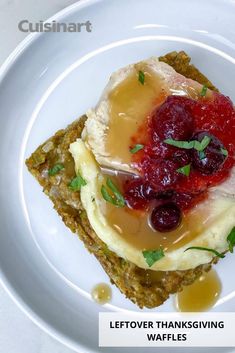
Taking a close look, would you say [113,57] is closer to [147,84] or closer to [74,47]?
[74,47]

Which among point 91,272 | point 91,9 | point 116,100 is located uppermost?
point 91,9

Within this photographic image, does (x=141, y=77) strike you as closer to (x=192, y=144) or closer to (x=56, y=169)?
(x=192, y=144)

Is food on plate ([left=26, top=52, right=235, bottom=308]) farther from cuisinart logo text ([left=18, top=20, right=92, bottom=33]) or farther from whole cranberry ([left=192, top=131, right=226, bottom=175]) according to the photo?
cuisinart logo text ([left=18, top=20, right=92, bottom=33])

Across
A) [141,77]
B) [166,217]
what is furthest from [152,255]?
A: [141,77]

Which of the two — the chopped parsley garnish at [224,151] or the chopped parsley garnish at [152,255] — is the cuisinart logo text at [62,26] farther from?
the chopped parsley garnish at [152,255]

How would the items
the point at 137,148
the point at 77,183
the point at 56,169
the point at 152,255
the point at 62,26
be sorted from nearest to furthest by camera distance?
the point at 137,148 → the point at 152,255 → the point at 77,183 → the point at 56,169 → the point at 62,26

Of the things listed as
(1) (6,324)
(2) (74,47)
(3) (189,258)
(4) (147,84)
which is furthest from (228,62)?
(1) (6,324)

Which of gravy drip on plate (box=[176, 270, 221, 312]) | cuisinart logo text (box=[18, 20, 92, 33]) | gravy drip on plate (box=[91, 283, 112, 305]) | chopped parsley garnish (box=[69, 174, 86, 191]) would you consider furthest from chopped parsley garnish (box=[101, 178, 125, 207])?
cuisinart logo text (box=[18, 20, 92, 33])
